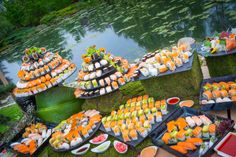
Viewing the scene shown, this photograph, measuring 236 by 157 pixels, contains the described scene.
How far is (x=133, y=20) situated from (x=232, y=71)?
39.9 feet

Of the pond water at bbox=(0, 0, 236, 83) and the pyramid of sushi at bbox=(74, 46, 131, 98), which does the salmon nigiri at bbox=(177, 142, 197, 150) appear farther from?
the pond water at bbox=(0, 0, 236, 83)

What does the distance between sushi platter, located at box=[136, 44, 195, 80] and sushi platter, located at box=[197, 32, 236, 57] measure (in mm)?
281

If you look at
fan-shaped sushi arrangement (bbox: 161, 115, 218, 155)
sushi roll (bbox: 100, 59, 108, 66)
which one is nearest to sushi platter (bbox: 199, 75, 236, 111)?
fan-shaped sushi arrangement (bbox: 161, 115, 218, 155)

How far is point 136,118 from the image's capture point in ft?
14.1

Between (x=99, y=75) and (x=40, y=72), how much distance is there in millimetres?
1505

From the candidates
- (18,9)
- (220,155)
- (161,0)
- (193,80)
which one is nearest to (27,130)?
(193,80)

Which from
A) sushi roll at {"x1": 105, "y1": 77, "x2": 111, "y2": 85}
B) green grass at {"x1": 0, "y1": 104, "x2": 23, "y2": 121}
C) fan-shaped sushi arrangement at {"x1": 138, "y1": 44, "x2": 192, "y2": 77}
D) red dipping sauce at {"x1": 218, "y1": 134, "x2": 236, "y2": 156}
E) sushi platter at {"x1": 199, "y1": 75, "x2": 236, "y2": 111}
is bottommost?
green grass at {"x1": 0, "y1": 104, "x2": 23, "y2": 121}

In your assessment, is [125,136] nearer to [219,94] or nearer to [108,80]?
[108,80]

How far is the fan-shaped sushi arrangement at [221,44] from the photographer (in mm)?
4102

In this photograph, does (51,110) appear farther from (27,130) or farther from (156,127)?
(156,127)

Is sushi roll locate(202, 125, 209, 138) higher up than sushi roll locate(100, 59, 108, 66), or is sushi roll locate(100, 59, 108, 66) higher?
sushi roll locate(100, 59, 108, 66)

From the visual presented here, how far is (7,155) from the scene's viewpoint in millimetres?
5719

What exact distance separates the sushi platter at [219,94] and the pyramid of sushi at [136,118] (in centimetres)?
67

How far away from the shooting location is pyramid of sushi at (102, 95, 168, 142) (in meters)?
4.04
